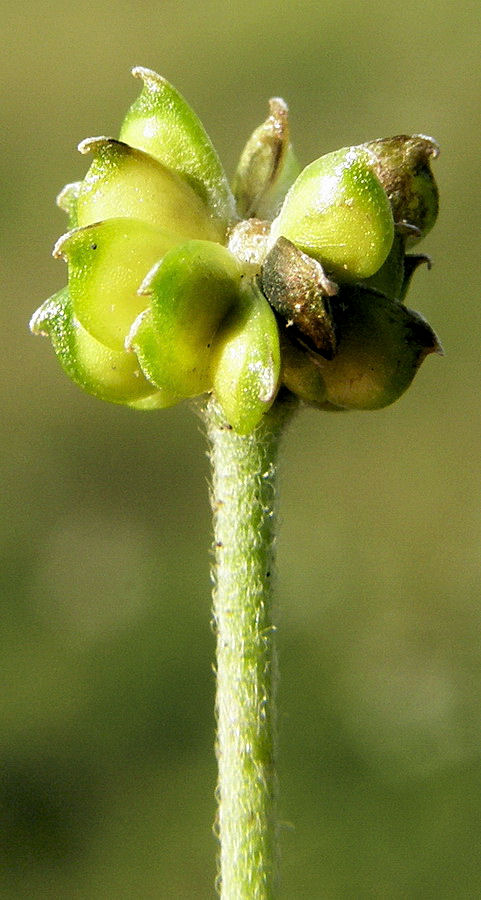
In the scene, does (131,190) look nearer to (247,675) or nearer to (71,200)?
(71,200)

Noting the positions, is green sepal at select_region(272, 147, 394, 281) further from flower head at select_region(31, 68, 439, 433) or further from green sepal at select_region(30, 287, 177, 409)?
green sepal at select_region(30, 287, 177, 409)

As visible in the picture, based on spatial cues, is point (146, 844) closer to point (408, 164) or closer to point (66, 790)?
point (66, 790)

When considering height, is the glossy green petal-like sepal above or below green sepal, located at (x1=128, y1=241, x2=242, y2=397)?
below

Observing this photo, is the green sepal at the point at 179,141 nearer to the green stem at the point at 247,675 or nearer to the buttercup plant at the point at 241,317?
the buttercup plant at the point at 241,317

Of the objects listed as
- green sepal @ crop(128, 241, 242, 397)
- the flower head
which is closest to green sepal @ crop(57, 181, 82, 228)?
the flower head

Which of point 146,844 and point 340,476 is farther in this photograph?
point 340,476

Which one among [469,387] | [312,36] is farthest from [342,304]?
[312,36]

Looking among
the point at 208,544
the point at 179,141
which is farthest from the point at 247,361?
the point at 208,544
